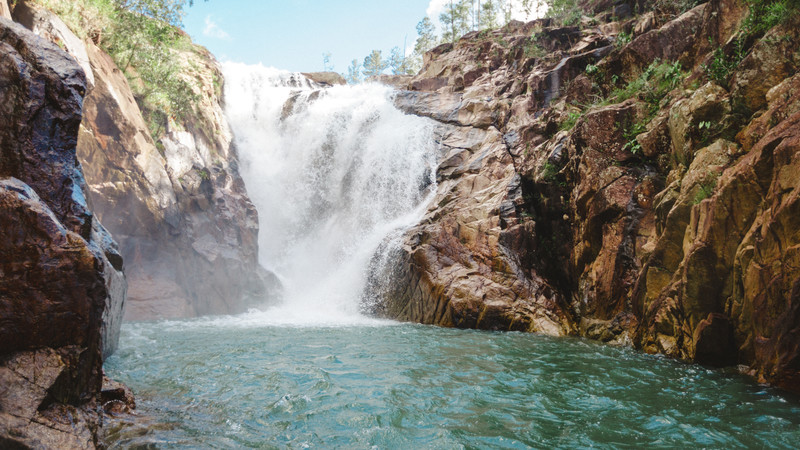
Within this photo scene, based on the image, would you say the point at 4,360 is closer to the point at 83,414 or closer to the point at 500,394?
the point at 83,414

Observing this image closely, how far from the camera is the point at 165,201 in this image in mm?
15695

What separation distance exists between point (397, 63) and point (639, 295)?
72153 mm

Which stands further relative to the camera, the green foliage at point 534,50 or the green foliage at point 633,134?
the green foliage at point 534,50

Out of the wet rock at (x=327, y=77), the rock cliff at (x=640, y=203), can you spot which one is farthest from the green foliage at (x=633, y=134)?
the wet rock at (x=327, y=77)

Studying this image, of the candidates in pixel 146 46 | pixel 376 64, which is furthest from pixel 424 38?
pixel 146 46

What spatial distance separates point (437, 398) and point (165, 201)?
1345 cm

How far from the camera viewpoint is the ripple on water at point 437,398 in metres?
4.71

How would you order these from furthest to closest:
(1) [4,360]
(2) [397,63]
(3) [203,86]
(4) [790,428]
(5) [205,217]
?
(2) [397,63] < (3) [203,86] < (5) [205,217] < (4) [790,428] < (1) [4,360]

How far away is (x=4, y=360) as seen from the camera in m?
3.42

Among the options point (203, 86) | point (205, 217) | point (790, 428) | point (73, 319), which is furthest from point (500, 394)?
point (203, 86)

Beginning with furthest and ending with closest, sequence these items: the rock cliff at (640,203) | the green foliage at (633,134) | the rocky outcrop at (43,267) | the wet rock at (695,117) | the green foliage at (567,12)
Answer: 1. the green foliage at (567,12)
2. the green foliage at (633,134)
3. the wet rock at (695,117)
4. the rock cliff at (640,203)
5. the rocky outcrop at (43,267)

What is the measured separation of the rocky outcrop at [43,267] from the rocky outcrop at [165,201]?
7.75 metres

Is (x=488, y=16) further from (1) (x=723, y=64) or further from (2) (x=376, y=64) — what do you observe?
(1) (x=723, y=64)

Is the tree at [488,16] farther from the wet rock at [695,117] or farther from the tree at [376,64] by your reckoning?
the wet rock at [695,117]
